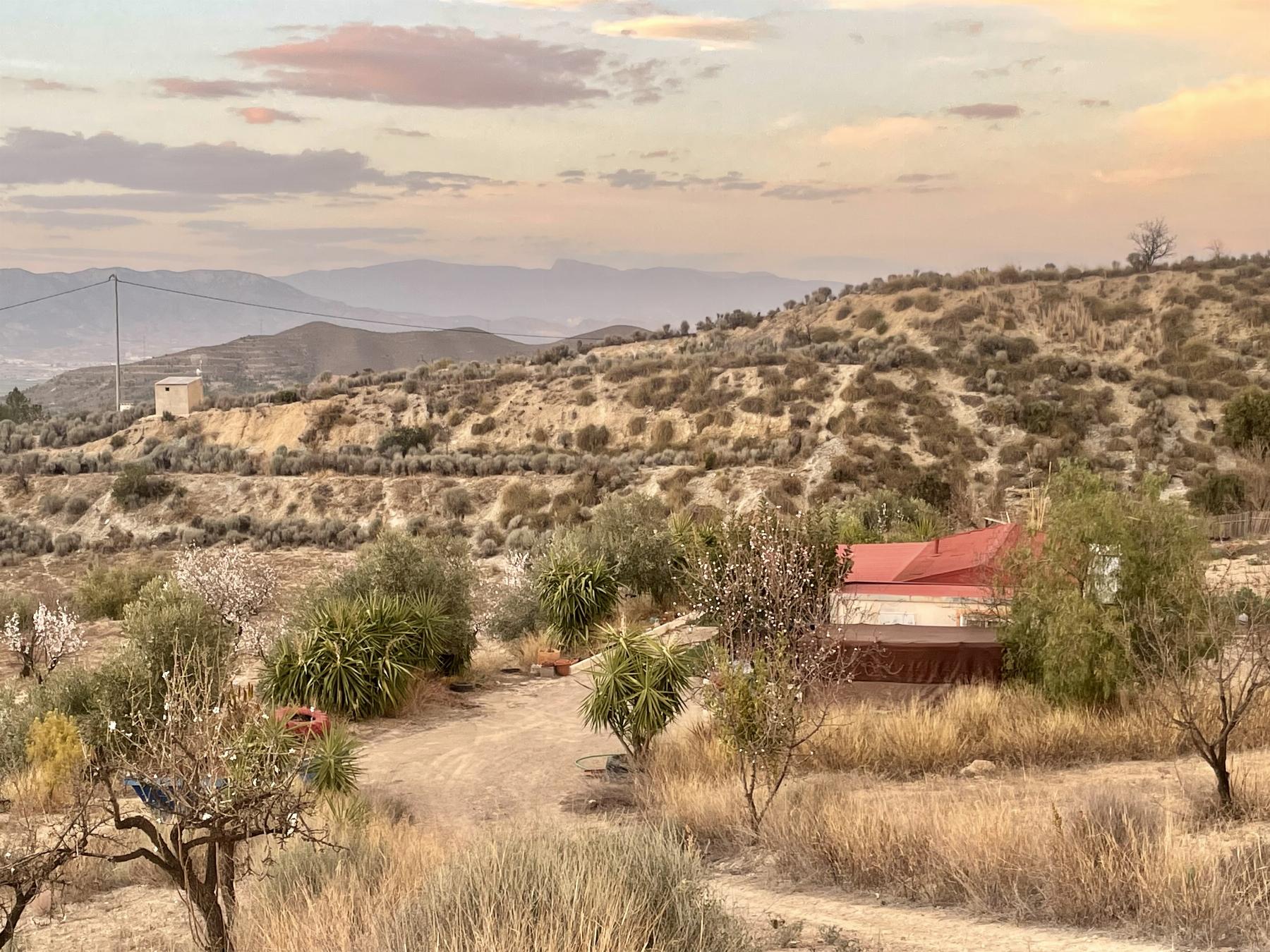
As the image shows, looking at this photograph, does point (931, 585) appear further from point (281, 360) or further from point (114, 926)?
point (281, 360)

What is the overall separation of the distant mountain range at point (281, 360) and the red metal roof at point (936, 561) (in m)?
110

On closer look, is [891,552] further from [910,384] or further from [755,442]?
[910,384]

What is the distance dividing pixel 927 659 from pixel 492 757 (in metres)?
6.44

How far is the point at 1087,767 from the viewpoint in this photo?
1304cm

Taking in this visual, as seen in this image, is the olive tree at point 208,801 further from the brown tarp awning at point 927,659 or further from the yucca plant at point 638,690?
the brown tarp awning at point 927,659

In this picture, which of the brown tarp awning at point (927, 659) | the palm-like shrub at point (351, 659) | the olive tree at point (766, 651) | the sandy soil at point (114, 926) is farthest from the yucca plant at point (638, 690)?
the sandy soil at point (114, 926)

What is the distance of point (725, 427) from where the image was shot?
163 ft

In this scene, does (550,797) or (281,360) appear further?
(281,360)

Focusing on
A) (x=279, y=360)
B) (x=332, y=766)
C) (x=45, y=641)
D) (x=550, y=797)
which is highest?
(x=279, y=360)

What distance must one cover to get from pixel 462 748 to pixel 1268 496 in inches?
1220

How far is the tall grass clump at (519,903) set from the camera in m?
6.10

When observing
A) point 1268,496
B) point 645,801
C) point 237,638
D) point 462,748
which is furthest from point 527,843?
point 1268,496

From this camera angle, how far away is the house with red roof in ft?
56.7

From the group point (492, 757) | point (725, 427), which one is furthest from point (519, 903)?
point (725, 427)
